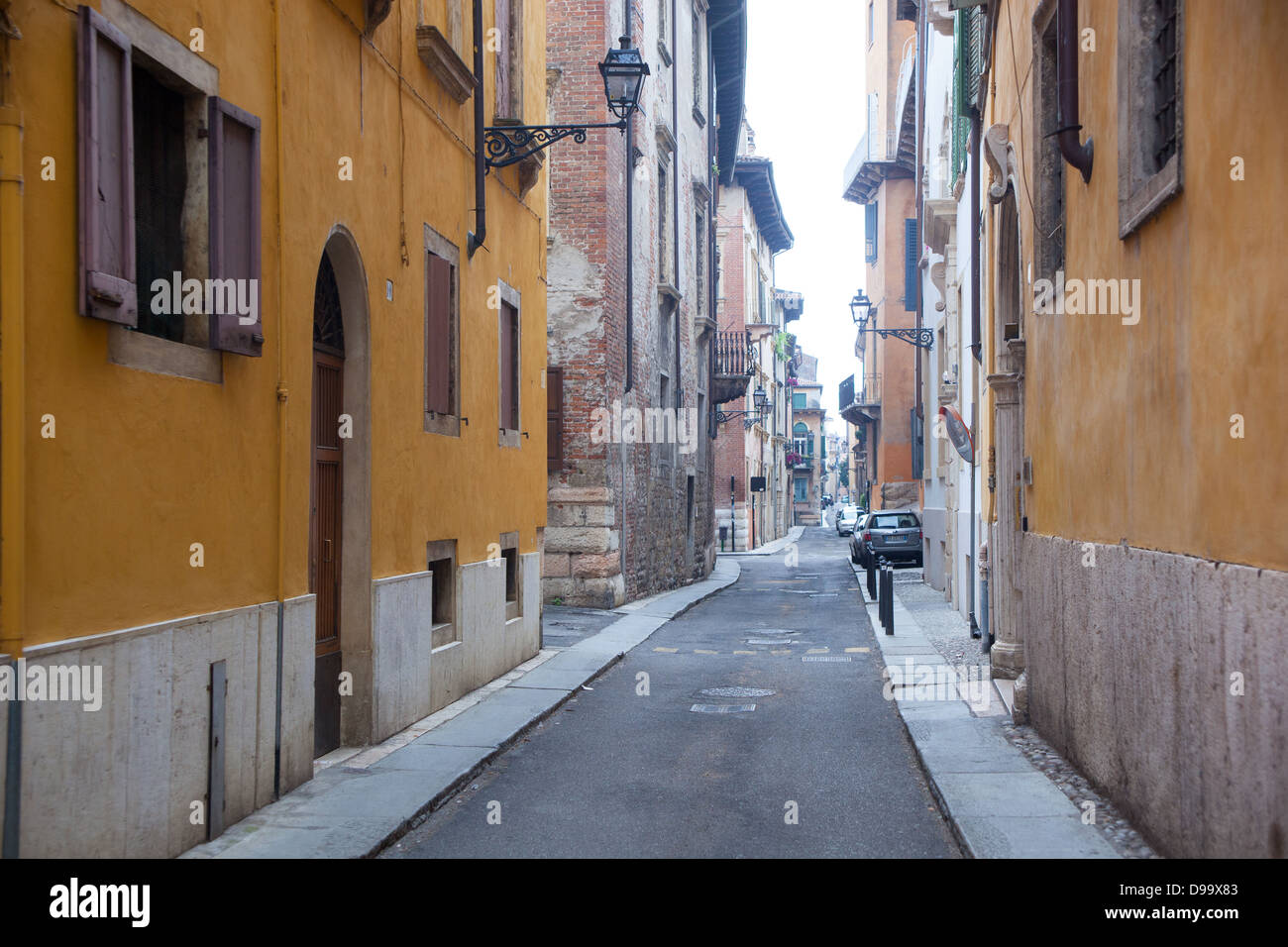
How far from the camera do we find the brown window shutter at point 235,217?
6.31 m

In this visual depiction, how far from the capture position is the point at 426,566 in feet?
34.0

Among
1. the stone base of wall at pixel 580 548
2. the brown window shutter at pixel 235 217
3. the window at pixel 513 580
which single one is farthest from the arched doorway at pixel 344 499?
the stone base of wall at pixel 580 548

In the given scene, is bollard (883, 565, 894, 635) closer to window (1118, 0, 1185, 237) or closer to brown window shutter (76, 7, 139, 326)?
window (1118, 0, 1185, 237)

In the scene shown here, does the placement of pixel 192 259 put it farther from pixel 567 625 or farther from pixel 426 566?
pixel 567 625

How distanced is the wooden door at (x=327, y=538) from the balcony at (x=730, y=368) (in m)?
24.5

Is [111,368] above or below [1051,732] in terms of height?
above

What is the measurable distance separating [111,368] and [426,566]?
17.1 feet

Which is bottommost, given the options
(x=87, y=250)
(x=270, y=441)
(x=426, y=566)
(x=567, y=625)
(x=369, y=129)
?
(x=567, y=625)

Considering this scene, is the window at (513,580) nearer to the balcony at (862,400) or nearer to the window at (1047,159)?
the window at (1047,159)

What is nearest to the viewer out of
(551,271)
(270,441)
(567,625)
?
(270,441)

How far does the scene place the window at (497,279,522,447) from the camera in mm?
13289

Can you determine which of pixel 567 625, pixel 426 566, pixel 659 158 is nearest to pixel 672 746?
pixel 426 566

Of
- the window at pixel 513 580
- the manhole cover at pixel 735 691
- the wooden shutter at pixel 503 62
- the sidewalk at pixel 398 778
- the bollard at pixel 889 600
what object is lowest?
the manhole cover at pixel 735 691

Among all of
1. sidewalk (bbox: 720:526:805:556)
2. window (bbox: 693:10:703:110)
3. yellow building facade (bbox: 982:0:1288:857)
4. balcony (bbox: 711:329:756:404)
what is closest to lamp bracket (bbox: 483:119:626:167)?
yellow building facade (bbox: 982:0:1288:857)
